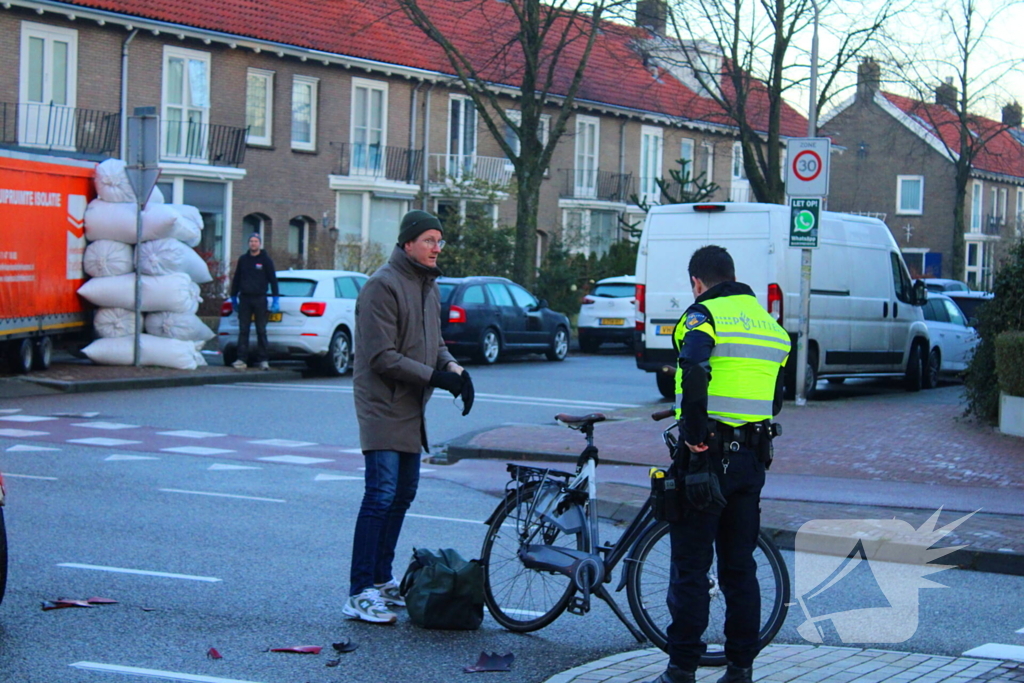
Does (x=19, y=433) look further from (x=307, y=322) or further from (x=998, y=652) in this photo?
(x=998, y=652)

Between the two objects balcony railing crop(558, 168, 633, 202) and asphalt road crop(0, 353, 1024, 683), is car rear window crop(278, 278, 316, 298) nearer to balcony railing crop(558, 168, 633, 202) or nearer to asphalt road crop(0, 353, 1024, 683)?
asphalt road crop(0, 353, 1024, 683)

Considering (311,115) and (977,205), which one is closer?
(311,115)

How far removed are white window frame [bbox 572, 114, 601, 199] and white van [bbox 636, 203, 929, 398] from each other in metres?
26.2

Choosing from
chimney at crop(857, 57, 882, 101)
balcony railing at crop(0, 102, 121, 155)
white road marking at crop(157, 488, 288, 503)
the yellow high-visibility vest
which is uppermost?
chimney at crop(857, 57, 882, 101)

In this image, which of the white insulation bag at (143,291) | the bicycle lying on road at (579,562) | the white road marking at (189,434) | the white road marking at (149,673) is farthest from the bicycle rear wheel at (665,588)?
the white insulation bag at (143,291)

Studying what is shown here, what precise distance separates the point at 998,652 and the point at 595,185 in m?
40.5

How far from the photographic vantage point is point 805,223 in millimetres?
15516

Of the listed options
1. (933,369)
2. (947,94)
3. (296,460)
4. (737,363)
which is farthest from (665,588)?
(947,94)

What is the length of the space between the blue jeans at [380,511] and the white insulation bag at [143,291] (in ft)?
45.2

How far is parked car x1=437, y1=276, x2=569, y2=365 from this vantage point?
75.7ft

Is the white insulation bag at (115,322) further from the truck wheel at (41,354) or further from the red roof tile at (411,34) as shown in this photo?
the red roof tile at (411,34)

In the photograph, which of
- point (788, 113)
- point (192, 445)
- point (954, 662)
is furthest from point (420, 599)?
point (788, 113)

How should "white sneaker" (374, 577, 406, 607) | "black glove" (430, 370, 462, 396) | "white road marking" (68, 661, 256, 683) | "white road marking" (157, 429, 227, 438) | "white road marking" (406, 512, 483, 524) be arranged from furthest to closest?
"white road marking" (157, 429, 227, 438), "white road marking" (406, 512, 483, 524), "white sneaker" (374, 577, 406, 607), "black glove" (430, 370, 462, 396), "white road marking" (68, 661, 256, 683)

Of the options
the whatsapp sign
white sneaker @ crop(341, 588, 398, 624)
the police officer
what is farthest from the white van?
the police officer
